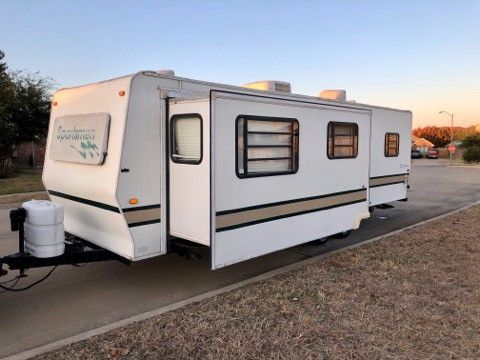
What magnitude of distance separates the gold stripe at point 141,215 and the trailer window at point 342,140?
9.75 ft

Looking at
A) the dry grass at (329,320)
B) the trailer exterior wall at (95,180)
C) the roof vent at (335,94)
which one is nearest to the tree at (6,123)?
the trailer exterior wall at (95,180)

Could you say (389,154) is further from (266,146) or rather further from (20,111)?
(20,111)

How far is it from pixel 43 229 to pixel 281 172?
3.08m

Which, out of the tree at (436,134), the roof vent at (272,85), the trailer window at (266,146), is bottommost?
the trailer window at (266,146)

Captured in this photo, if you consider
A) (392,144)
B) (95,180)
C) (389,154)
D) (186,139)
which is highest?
(392,144)

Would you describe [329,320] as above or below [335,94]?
below

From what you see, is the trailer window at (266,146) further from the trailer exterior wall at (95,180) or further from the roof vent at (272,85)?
the trailer exterior wall at (95,180)

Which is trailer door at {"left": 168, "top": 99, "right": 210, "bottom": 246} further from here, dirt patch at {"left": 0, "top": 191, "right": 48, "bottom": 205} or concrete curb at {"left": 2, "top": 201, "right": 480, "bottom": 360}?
dirt patch at {"left": 0, "top": 191, "right": 48, "bottom": 205}

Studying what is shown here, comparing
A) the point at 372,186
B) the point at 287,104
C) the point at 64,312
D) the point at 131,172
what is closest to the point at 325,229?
the point at 287,104

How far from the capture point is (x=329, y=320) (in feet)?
14.7

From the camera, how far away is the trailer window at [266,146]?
5.27m

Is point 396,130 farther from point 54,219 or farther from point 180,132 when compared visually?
point 54,219

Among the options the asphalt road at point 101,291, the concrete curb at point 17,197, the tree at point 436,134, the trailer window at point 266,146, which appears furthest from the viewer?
the tree at point 436,134

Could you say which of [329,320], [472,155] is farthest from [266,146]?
[472,155]
